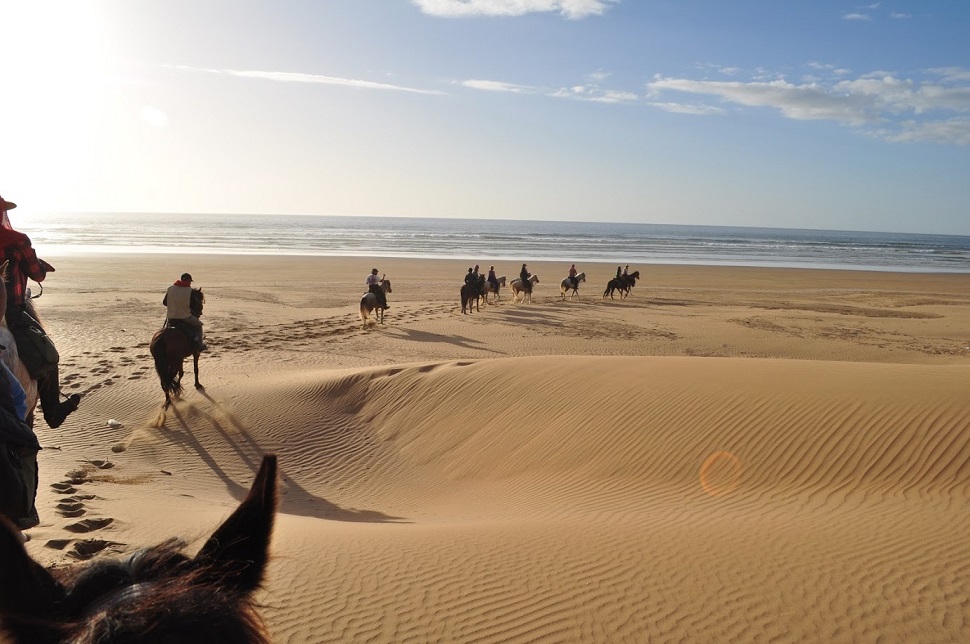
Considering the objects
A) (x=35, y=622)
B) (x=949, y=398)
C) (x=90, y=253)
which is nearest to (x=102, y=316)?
(x=949, y=398)

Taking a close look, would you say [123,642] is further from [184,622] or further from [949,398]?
[949,398]

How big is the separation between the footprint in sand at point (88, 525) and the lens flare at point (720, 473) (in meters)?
6.53

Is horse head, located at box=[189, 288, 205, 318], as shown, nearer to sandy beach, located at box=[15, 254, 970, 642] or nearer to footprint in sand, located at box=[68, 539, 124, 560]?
sandy beach, located at box=[15, 254, 970, 642]

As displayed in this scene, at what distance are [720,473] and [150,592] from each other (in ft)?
28.8

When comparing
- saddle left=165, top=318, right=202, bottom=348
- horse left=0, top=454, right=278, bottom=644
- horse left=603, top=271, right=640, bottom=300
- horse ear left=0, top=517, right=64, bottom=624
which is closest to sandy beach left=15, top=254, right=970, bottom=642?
horse left=0, top=454, right=278, bottom=644

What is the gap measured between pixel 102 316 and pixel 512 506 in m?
18.9

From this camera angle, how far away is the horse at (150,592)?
1143mm

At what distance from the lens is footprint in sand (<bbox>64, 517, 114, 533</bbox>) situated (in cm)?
657

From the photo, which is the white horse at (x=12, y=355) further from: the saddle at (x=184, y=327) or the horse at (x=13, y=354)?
the saddle at (x=184, y=327)

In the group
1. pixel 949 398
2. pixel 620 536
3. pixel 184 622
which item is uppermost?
pixel 184 622

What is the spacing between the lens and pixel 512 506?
8.71m

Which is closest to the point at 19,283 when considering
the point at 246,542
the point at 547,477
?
the point at 246,542

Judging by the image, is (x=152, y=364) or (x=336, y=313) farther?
(x=336, y=313)

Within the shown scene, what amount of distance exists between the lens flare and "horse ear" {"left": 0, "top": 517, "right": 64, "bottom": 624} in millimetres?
8272
